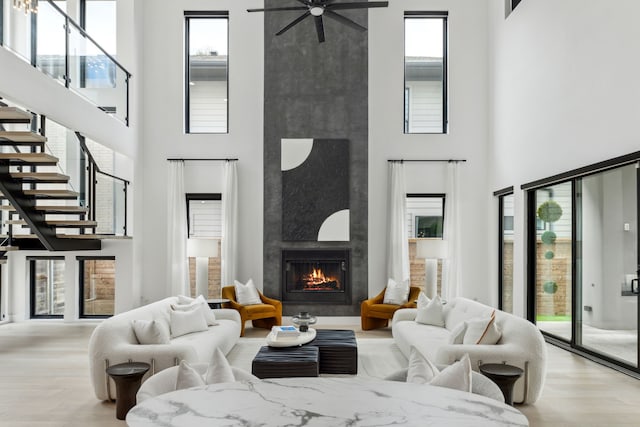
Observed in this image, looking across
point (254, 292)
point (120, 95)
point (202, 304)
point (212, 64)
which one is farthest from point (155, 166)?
point (202, 304)

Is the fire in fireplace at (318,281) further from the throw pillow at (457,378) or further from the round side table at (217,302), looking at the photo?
the throw pillow at (457,378)

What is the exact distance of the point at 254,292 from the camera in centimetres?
898

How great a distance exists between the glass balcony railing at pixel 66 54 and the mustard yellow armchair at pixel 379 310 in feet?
16.9

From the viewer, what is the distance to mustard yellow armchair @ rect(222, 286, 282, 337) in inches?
326

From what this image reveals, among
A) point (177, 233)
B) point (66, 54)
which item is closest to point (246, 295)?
point (177, 233)

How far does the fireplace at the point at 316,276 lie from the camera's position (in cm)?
973

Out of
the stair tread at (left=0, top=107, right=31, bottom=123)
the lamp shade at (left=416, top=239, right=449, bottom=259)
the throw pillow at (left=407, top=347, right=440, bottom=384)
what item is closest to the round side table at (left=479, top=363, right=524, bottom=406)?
the throw pillow at (left=407, top=347, right=440, bottom=384)

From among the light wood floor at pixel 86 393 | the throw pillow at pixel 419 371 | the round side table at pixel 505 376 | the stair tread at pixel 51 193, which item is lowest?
the light wood floor at pixel 86 393

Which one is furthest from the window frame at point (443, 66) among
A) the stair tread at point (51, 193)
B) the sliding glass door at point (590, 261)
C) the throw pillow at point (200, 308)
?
the stair tread at point (51, 193)

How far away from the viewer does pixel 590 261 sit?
6.58 m

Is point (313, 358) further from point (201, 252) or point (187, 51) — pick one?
point (187, 51)

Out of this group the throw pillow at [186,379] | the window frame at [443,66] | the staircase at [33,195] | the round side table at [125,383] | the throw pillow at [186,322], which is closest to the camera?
the throw pillow at [186,379]

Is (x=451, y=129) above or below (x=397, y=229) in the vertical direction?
above

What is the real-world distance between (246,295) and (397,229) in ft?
9.51
